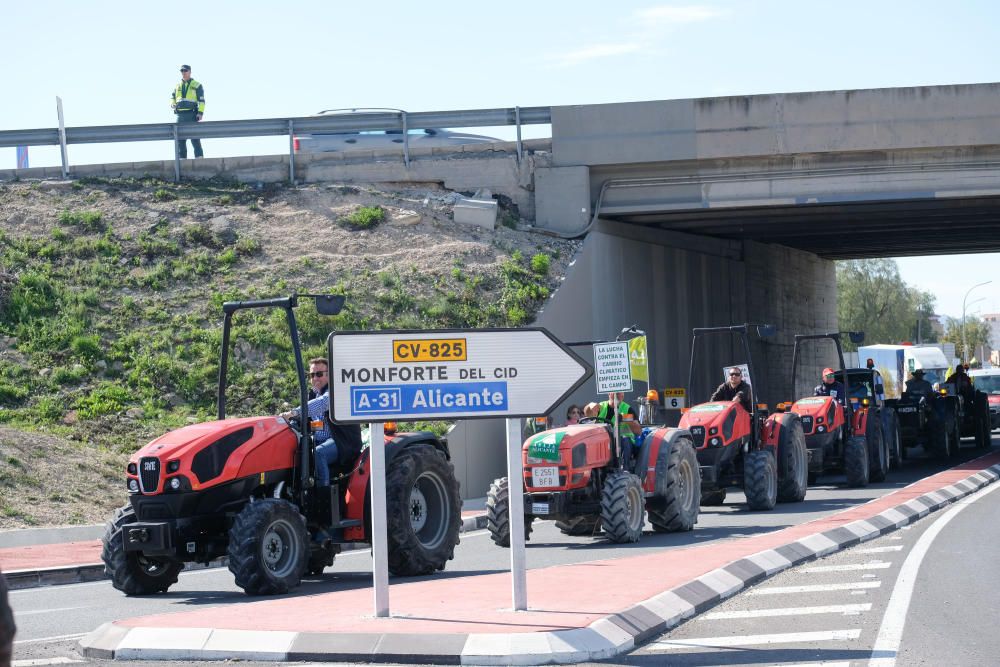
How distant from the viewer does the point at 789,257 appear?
4647cm

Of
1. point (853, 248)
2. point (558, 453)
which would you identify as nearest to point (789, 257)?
point (853, 248)

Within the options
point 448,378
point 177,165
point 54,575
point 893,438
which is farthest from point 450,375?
point 177,165

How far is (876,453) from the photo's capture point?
24.3m

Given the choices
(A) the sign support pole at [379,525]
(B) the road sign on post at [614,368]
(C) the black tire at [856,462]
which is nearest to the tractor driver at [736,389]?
(B) the road sign on post at [614,368]

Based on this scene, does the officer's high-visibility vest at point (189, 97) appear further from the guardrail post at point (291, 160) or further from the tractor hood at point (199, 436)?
the tractor hood at point (199, 436)

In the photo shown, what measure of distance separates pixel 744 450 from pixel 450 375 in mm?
10480

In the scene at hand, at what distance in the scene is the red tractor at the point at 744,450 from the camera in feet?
60.0

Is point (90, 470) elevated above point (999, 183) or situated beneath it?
situated beneath

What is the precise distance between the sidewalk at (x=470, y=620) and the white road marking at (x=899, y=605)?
1095mm

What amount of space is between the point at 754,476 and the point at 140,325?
1411 centimetres

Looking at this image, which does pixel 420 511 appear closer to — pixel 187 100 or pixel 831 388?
pixel 831 388

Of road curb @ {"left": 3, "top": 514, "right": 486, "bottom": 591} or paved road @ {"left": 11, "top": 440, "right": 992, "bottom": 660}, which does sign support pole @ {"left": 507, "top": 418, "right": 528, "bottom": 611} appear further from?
road curb @ {"left": 3, "top": 514, "right": 486, "bottom": 591}

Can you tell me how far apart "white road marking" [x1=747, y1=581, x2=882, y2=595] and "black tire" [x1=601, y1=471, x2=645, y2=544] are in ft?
13.1

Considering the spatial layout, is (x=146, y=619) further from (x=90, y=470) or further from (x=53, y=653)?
(x=90, y=470)
